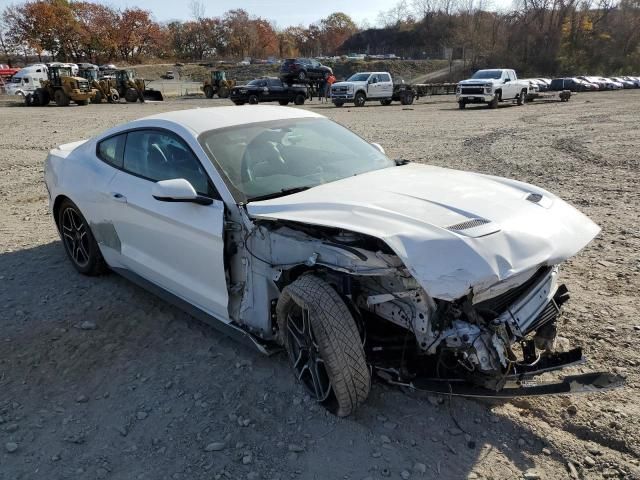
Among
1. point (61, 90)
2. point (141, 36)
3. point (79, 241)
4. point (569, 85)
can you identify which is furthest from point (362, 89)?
point (141, 36)

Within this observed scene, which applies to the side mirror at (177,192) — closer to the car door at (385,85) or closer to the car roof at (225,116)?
the car roof at (225,116)

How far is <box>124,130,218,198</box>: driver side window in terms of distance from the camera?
11.3 feet

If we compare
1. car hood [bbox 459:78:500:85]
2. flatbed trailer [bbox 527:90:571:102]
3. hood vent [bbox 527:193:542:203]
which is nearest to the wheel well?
hood vent [bbox 527:193:542:203]

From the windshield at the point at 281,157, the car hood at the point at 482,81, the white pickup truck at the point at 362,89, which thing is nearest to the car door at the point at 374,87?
the white pickup truck at the point at 362,89

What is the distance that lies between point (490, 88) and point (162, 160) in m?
24.9

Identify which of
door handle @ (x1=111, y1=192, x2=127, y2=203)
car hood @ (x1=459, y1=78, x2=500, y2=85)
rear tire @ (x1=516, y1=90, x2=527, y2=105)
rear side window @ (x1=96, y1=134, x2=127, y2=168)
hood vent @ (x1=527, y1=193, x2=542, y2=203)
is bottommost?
rear tire @ (x1=516, y1=90, x2=527, y2=105)

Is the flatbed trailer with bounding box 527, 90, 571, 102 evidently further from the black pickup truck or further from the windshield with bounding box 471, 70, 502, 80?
the black pickup truck

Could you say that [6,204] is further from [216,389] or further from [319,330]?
[319,330]

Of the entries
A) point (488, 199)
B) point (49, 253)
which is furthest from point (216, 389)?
point (49, 253)

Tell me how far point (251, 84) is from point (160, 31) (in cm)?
8221

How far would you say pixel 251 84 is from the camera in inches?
1252

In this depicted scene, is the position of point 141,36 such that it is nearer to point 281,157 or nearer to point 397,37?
point 397,37

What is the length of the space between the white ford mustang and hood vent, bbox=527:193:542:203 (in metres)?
0.01

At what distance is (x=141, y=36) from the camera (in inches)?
3846
